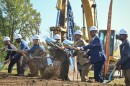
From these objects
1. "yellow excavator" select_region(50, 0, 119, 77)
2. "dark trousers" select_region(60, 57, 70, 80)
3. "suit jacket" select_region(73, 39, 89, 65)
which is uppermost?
"yellow excavator" select_region(50, 0, 119, 77)

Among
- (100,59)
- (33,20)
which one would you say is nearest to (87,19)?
(100,59)

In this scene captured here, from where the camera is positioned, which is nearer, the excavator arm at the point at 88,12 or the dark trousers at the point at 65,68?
the dark trousers at the point at 65,68

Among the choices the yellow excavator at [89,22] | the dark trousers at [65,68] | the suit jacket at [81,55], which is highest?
the yellow excavator at [89,22]

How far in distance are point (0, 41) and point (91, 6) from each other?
2895 cm

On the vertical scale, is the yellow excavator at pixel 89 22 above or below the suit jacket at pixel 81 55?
above

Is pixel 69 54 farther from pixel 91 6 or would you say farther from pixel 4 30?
pixel 4 30

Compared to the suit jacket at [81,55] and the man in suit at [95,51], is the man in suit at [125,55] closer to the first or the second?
the man in suit at [95,51]

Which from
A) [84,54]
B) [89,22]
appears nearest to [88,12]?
[89,22]

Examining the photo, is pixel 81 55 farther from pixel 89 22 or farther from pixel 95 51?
pixel 89 22

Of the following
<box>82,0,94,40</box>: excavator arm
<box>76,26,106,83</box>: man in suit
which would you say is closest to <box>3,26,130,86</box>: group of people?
<box>76,26,106,83</box>: man in suit

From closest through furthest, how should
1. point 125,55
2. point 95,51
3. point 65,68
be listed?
1. point 125,55
2. point 95,51
3. point 65,68

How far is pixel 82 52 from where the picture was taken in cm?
1238

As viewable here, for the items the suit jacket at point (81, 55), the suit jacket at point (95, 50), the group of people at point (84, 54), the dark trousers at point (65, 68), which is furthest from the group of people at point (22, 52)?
the suit jacket at point (95, 50)

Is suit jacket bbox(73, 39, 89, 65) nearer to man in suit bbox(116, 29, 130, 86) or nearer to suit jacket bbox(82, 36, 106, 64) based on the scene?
suit jacket bbox(82, 36, 106, 64)
